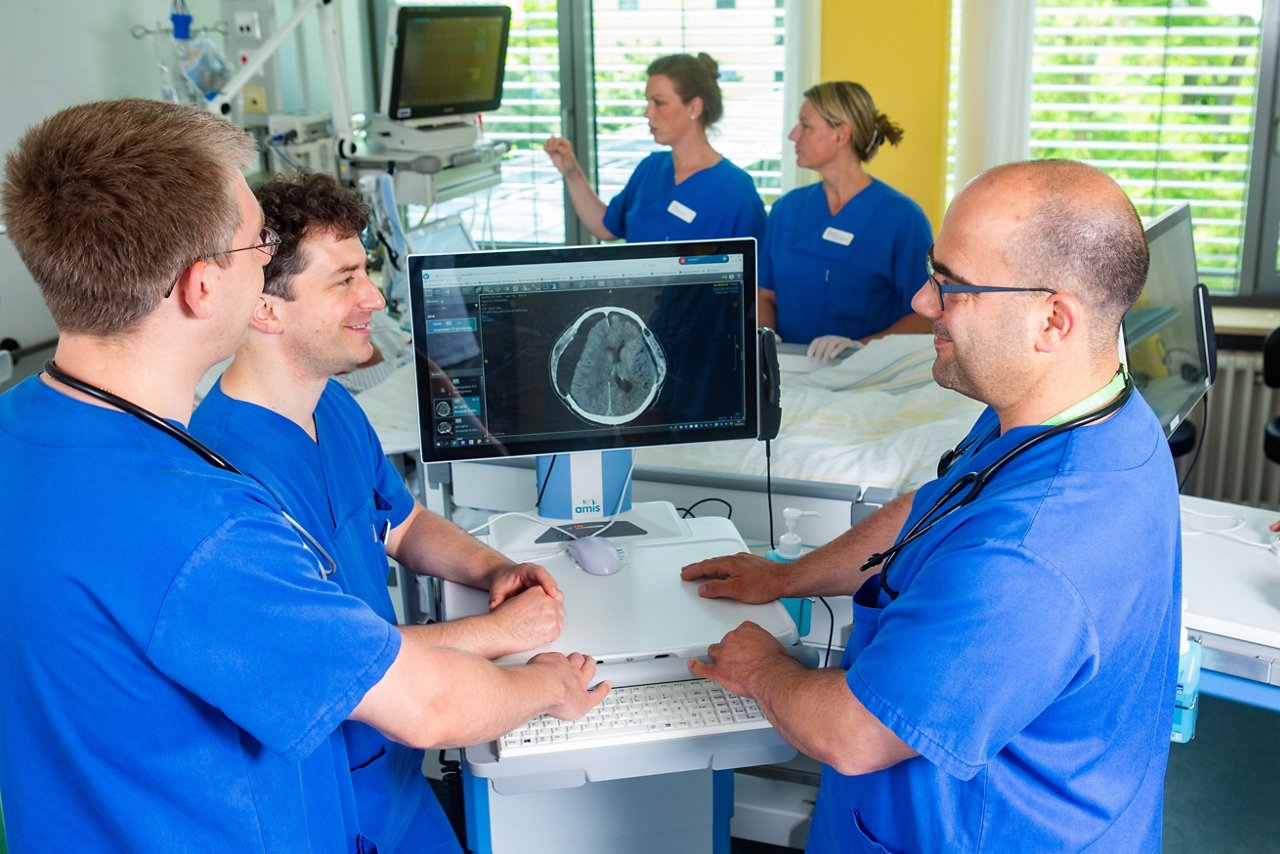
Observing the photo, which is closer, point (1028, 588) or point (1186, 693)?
point (1028, 588)

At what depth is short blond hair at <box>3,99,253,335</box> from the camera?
0.97 metres

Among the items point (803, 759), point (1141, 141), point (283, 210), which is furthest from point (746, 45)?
point (283, 210)

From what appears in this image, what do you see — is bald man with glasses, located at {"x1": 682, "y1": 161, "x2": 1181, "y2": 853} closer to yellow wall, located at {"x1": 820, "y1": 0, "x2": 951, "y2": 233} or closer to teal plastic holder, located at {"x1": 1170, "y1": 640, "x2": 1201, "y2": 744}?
teal plastic holder, located at {"x1": 1170, "y1": 640, "x2": 1201, "y2": 744}

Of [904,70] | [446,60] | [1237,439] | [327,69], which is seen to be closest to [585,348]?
[327,69]

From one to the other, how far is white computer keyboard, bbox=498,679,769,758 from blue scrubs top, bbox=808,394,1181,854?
228mm

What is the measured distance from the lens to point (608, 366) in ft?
5.61

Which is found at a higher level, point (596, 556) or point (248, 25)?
point (248, 25)

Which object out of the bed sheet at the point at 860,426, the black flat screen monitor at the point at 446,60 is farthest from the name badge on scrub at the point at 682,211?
the bed sheet at the point at 860,426

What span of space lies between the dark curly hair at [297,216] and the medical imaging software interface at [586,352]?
0.14m

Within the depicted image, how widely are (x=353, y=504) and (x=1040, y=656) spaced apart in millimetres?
901

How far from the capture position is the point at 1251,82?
147 inches

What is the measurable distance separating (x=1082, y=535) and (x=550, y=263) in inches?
32.7

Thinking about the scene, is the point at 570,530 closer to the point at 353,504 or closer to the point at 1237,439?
the point at 353,504

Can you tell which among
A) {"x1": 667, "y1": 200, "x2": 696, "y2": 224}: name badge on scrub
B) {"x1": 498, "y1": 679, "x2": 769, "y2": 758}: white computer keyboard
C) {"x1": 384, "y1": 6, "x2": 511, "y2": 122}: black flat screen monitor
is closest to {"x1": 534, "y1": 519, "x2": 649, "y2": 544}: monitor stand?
{"x1": 498, "y1": 679, "x2": 769, "y2": 758}: white computer keyboard
